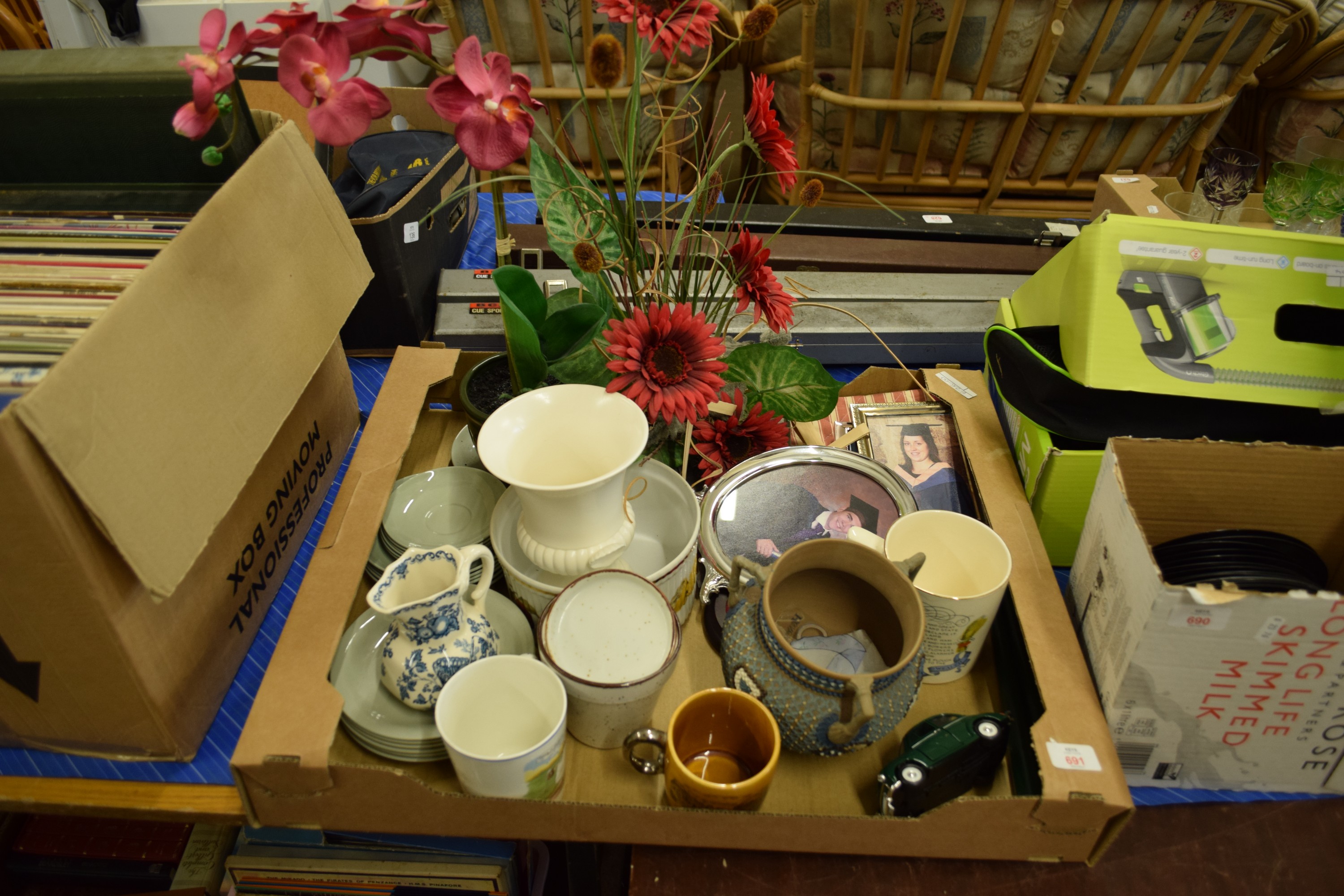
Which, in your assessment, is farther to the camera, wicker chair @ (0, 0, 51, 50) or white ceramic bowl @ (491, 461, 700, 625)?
wicker chair @ (0, 0, 51, 50)

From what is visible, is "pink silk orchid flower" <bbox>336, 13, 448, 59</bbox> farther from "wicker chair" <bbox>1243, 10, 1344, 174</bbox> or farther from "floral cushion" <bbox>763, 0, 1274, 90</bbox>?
"wicker chair" <bbox>1243, 10, 1344, 174</bbox>

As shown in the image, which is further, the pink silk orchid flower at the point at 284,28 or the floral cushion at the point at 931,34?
the floral cushion at the point at 931,34

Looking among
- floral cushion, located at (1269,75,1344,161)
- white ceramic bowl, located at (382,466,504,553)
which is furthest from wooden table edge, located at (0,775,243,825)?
floral cushion, located at (1269,75,1344,161)

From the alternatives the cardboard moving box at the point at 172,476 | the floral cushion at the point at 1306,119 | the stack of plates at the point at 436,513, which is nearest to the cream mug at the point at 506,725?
the stack of plates at the point at 436,513

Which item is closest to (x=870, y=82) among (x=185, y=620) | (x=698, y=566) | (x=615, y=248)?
(x=615, y=248)

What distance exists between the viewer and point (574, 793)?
71 centimetres

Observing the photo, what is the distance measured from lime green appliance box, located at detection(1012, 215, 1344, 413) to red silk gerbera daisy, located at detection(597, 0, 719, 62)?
499mm

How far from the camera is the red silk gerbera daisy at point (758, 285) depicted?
78 centimetres

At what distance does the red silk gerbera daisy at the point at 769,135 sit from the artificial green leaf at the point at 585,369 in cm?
25

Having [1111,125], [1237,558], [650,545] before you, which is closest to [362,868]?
[650,545]

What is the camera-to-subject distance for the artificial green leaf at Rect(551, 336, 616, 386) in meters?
0.84

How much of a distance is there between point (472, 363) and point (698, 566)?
1.41 feet

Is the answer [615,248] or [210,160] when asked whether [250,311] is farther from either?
[615,248]

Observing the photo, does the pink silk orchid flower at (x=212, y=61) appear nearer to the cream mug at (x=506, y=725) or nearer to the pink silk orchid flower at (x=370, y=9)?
the pink silk orchid flower at (x=370, y=9)
